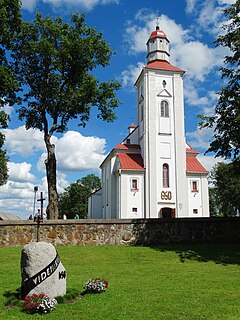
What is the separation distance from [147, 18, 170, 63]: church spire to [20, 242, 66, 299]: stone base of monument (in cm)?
3229

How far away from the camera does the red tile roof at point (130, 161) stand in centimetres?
3275

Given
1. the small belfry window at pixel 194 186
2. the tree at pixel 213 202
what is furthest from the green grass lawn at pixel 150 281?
the tree at pixel 213 202

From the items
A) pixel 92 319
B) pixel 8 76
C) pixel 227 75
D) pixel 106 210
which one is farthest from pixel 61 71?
pixel 106 210

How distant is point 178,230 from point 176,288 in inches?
394

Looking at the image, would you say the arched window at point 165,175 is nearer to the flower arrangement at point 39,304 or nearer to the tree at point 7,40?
the tree at point 7,40

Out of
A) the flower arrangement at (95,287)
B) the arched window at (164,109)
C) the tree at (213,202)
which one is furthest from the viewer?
the tree at (213,202)

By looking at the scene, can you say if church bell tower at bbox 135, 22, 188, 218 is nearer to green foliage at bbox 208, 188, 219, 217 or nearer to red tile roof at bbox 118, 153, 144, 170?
red tile roof at bbox 118, 153, 144, 170

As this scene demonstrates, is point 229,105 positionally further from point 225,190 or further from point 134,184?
point 225,190

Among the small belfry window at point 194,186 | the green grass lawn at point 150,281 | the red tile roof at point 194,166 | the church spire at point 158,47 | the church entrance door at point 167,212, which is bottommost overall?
the green grass lawn at point 150,281

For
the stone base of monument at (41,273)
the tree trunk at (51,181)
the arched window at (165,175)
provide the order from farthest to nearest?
the arched window at (165,175), the tree trunk at (51,181), the stone base of monument at (41,273)

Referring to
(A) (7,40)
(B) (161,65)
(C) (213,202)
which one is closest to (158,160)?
(B) (161,65)

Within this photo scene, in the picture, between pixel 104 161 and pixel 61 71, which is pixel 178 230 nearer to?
pixel 61 71

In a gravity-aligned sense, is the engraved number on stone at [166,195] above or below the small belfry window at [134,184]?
below

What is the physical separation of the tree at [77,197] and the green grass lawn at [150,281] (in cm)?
5588
